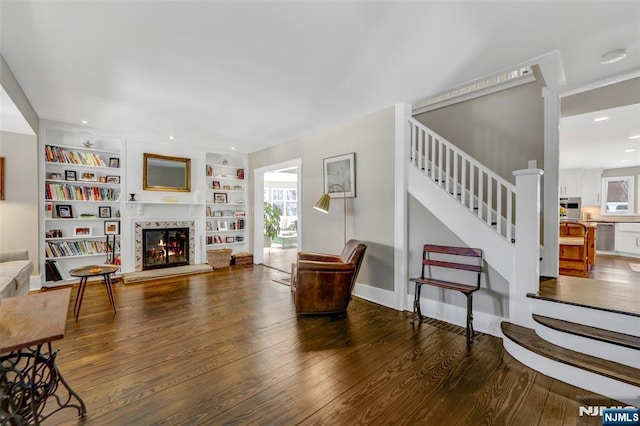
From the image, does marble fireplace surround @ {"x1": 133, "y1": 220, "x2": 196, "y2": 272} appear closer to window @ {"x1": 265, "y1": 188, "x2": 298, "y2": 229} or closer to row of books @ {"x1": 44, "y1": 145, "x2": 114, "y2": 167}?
row of books @ {"x1": 44, "y1": 145, "x2": 114, "y2": 167}

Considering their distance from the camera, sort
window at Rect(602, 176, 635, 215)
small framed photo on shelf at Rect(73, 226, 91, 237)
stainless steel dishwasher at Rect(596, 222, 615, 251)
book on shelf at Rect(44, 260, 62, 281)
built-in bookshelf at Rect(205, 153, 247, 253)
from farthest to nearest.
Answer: window at Rect(602, 176, 635, 215), stainless steel dishwasher at Rect(596, 222, 615, 251), built-in bookshelf at Rect(205, 153, 247, 253), small framed photo on shelf at Rect(73, 226, 91, 237), book on shelf at Rect(44, 260, 62, 281)

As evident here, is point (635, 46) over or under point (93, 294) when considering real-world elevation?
over

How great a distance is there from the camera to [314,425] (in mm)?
1594

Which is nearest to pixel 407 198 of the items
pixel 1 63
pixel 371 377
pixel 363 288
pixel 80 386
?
pixel 363 288

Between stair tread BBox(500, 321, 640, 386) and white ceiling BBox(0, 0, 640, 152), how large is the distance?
8.06ft

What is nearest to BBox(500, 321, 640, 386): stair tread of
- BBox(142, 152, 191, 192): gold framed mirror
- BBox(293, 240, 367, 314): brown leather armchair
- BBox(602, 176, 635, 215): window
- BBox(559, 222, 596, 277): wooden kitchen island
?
BBox(293, 240, 367, 314): brown leather armchair

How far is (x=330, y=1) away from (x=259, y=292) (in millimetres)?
3701

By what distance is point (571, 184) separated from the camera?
26.2ft

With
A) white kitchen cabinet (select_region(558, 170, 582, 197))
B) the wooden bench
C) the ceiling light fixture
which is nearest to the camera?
the ceiling light fixture

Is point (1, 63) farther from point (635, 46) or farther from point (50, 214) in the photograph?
point (635, 46)

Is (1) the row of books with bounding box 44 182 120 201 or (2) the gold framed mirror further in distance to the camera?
(2) the gold framed mirror

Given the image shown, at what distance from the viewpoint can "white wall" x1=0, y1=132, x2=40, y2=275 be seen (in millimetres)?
3969

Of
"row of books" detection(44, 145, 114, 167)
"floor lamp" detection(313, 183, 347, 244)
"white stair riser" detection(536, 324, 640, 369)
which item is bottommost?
"white stair riser" detection(536, 324, 640, 369)

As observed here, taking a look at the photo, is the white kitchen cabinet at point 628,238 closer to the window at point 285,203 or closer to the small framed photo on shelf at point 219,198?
the window at point 285,203
